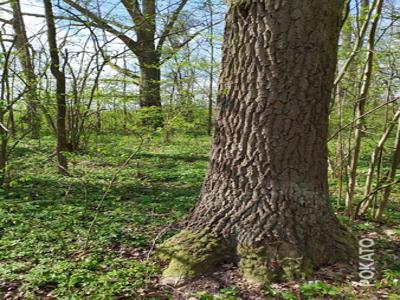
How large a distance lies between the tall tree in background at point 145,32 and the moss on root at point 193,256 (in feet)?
10.8

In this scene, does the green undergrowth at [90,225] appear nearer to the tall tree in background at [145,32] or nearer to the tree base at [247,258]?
the tree base at [247,258]

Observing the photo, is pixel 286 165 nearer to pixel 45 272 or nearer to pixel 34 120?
pixel 45 272

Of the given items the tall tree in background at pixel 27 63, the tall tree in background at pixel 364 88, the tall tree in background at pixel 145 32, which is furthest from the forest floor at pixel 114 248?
the tall tree in background at pixel 145 32

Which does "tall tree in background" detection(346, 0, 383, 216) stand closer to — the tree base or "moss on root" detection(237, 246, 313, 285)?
the tree base

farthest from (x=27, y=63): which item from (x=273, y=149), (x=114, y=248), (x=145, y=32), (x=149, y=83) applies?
(x=273, y=149)

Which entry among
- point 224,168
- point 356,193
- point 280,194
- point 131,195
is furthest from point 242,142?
point 356,193

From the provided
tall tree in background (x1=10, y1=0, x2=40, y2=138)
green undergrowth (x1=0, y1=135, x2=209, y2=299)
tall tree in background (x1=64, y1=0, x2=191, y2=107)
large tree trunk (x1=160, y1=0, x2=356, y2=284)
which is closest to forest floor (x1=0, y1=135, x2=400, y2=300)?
green undergrowth (x1=0, y1=135, x2=209, y2=299)

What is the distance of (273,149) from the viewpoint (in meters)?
2.50

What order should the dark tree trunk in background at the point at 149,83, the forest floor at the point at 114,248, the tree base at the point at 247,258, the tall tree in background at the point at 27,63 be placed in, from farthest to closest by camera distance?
the dark tree trunk in background at the point at 149,83 < the tall tree in background at the point at 27,63 < the tree base at the point at 247,258 < the forest floor at the point at 114,248

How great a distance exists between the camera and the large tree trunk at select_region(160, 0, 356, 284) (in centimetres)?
242

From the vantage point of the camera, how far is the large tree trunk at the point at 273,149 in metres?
2.42

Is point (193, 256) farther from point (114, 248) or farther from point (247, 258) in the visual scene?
point (114, 248)

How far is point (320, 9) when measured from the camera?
7.88ft

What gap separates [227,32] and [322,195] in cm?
143
